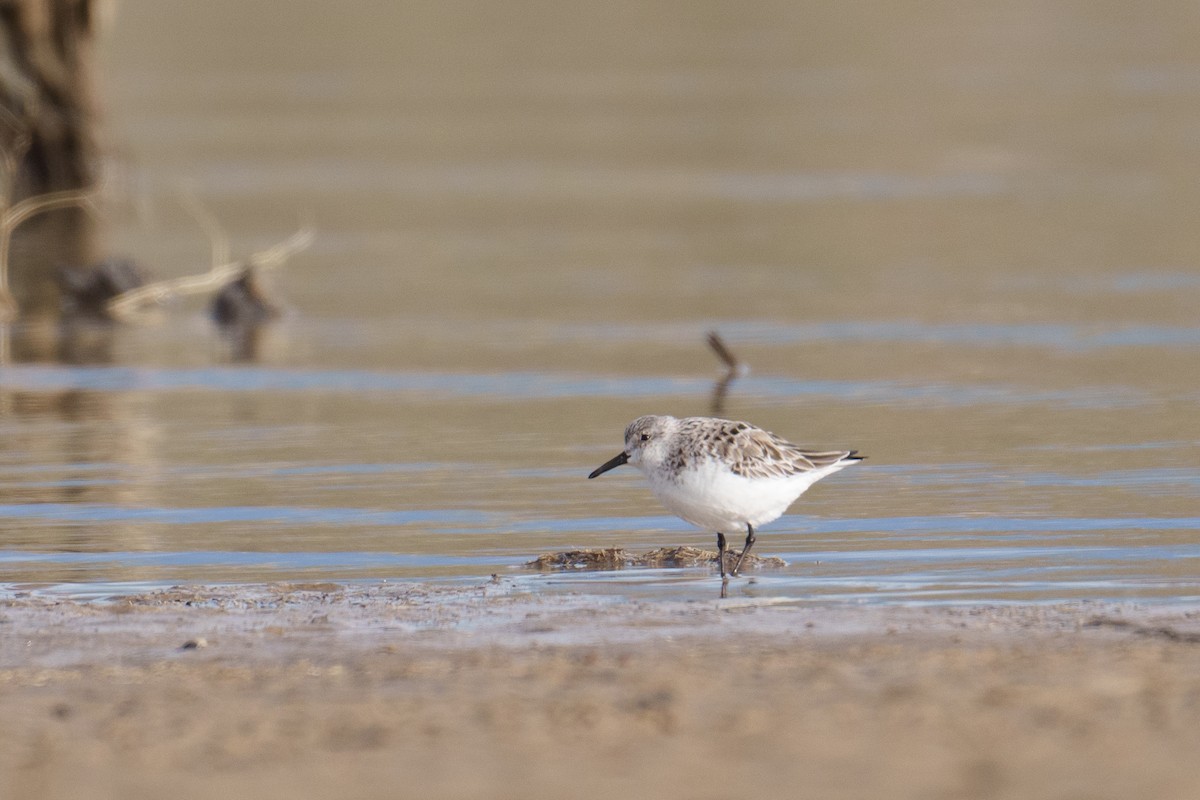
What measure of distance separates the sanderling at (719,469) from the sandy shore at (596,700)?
698 millimetres

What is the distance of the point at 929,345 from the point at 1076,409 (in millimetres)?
3490

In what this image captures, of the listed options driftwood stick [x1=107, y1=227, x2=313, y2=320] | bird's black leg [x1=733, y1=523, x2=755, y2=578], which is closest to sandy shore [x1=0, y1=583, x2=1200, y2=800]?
bird's black leg [x1=733, y1=523, x2=755, y2=578]

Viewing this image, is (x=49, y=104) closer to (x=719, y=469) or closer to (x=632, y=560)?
(x=632, y=560)

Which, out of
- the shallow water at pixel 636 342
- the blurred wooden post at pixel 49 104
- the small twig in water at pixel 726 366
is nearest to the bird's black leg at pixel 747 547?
the shallow water at pixel 636 342

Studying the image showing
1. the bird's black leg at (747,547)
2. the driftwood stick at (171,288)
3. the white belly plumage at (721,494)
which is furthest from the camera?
the driftwood stick at (171,288)

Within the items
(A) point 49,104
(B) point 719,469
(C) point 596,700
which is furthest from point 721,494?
(A) point 49,104

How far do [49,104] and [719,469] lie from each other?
80.4 feet

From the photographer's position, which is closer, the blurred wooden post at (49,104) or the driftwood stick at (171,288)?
the driftwood stick at (171,288)

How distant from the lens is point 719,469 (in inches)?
376

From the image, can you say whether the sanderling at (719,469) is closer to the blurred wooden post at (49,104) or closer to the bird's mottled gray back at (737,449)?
the bird's mottled gray back at (737,449)

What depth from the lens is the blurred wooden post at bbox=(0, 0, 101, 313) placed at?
30.2 meters


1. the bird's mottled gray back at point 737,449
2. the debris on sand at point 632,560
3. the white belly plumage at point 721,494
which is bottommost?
the debris on sand at point 632,560

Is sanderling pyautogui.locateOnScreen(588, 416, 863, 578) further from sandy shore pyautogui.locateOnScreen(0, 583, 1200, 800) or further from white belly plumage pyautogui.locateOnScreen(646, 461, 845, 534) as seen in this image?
sandy shore pyautogui.locateOnScreen(0, 583, 1200, 800)

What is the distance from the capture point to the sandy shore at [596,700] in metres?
6.27
